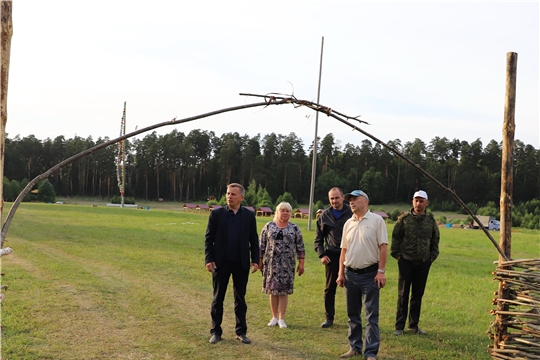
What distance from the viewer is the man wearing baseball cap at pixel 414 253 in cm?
751

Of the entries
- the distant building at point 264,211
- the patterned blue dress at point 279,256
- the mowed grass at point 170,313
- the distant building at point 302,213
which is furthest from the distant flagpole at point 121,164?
the patterned blue dress at point 279,256

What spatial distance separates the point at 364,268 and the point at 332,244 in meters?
1.59

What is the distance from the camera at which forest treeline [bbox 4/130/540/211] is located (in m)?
81.2

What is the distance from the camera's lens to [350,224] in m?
6.50

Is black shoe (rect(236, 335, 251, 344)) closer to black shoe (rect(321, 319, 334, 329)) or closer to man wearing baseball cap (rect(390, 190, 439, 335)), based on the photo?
black shoe (rect(321, 319, 334, 329))

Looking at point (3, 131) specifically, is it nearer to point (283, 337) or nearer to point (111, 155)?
point (283, 337)

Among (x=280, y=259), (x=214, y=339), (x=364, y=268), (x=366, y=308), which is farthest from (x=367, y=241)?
(x=214, y=339)

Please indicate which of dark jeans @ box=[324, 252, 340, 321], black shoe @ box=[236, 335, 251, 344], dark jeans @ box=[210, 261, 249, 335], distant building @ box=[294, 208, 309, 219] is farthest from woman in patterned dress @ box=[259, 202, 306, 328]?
distant building @ box=[294, 208, 309, 219]

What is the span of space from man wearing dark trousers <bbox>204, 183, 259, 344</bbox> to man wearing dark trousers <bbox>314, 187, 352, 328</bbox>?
4.82ft

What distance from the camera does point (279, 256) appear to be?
764 centimetres

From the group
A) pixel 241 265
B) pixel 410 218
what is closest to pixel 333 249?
pixel 410 218

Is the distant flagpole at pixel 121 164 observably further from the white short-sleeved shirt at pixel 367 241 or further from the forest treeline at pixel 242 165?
the white short-sleeved shirt at pixel 367 241

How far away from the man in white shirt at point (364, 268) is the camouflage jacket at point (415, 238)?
1431 mm

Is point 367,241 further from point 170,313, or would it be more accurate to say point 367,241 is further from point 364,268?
point 170,313
